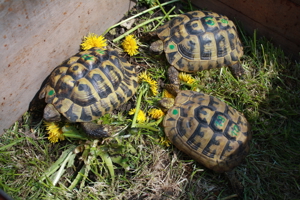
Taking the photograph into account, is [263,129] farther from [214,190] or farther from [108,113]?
[108,113]

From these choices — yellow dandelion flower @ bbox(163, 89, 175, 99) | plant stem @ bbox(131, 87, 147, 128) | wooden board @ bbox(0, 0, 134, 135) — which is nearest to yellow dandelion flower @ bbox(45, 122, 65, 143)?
wooden board @ bbox(0, 0, 134, 135)

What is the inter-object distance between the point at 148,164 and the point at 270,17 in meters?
2.19

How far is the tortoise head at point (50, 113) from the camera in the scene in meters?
2.63

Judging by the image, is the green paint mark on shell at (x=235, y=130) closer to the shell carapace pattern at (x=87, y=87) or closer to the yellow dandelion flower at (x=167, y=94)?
the yellow dandelion flower at (x=167, y=94)

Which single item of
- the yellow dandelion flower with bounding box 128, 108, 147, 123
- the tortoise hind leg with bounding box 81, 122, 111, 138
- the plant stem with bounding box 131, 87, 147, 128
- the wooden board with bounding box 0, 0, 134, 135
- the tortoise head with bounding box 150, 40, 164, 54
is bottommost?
the yellow dandelion flower with bounding box 128, 108, 147, 123

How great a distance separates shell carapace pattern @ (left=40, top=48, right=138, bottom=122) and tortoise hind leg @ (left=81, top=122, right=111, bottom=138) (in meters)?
0.06

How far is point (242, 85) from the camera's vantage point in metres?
3.14

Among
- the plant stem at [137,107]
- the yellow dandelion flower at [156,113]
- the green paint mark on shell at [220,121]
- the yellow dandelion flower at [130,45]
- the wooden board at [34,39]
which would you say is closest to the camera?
the wooden board at [34,39]

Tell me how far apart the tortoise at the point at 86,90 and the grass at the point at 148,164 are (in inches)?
9.3

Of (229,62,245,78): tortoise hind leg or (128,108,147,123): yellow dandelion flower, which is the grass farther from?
(229,62,245,78): tortoise hind leg

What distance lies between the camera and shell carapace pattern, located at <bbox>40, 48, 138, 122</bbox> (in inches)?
105

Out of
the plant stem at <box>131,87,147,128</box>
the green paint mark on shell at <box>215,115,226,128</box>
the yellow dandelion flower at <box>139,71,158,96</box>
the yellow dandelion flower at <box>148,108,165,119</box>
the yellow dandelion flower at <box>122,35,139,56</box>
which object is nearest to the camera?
the green paint mark on shell at <box>215,115,226,128</box>

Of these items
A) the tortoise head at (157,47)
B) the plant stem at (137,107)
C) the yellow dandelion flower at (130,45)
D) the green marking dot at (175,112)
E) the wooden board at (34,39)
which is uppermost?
the wooden board at (34,39)

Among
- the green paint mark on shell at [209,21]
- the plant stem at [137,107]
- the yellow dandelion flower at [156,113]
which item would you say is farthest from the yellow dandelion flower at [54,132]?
the green paint mark on shell at [209,21]
